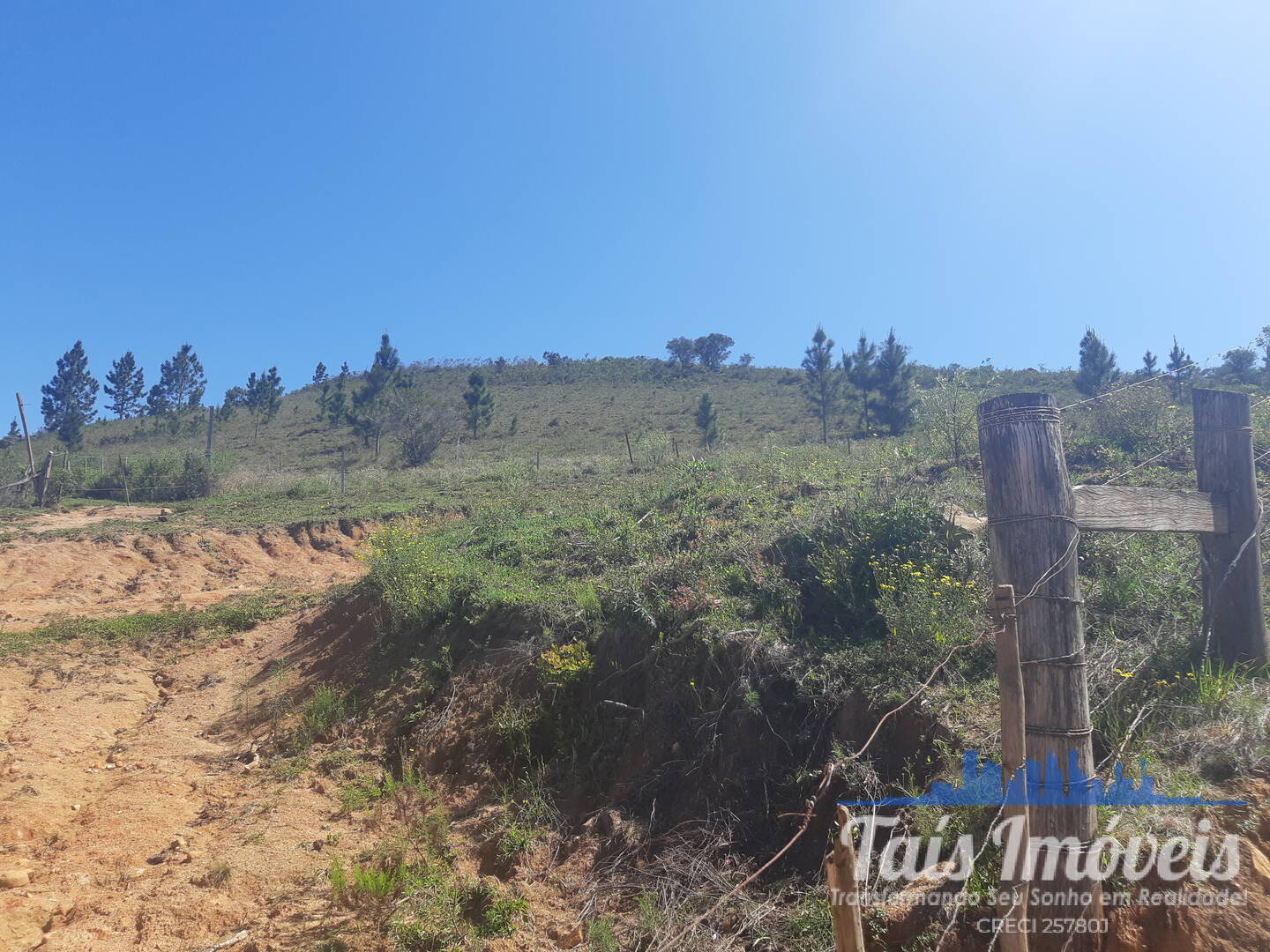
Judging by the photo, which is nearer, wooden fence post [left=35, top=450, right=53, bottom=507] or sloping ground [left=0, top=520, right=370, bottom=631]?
sloping ground [left=0, top=520, right=370, bottom=631]

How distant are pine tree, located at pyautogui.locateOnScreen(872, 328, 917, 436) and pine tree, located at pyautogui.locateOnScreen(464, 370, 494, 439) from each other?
73.0ft

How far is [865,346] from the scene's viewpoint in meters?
33.2

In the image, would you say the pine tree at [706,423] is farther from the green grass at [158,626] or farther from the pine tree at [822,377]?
the green grass at [158,626]

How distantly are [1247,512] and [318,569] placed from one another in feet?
57.8

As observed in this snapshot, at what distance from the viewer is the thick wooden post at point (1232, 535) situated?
4.05 metres

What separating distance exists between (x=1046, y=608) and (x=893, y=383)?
3032cm

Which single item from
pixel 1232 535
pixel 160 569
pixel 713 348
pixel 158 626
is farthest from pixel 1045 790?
pixel 713 348

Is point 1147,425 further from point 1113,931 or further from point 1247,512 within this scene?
point 1113,931

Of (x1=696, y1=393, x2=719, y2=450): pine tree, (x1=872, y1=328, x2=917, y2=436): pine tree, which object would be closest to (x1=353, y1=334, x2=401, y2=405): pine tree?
(x1=696, y1=393, x2=719, y2=450): pine tree

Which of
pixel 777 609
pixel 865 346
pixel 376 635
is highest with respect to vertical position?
pixel 865 346

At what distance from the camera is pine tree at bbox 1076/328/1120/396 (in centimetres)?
2802

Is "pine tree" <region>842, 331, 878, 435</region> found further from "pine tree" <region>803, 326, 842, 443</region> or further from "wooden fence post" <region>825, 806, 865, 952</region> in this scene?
"wooden fence post" <region>825, 806, 865, 952</region>

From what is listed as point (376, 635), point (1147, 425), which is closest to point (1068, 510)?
point (376, 635)

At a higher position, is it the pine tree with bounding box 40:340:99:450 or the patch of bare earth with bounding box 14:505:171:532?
the pine tree with bounding box 40:340:99:450
